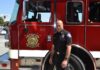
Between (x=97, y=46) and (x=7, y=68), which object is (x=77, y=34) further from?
(x=7, y=68)

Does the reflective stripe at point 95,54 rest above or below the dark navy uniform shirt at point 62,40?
below

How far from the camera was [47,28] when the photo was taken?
433 inches

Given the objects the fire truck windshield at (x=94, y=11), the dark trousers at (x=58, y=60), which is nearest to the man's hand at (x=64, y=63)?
the dark trousers at (x=58, y=60)

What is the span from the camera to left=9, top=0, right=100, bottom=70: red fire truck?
35.8 feet

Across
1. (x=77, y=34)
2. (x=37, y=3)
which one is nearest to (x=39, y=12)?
(x=37, y=3)

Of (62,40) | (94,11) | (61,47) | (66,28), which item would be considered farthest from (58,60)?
(94,11)

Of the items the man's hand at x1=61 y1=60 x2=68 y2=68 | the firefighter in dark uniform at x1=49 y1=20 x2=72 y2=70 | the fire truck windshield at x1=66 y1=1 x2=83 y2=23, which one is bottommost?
the man's hand at x1=61 y1=60 x2=68 y2=68

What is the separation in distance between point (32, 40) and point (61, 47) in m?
1.56

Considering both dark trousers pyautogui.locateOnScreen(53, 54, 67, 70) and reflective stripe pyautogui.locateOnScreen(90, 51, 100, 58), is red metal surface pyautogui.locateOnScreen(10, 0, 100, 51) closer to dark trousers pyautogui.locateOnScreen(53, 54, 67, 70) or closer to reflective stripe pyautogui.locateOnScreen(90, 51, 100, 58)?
reflective stripe pyautogui.locateOnScreen(90, 51, 100, 58)

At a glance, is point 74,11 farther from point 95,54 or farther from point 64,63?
point 64,63

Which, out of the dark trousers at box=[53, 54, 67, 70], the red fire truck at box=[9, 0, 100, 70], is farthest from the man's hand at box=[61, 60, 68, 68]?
the red fire truck at box=[9, 0, 100, 70]

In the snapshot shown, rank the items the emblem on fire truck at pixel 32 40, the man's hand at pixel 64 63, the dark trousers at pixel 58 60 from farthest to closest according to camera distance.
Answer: the emblem on fire truck at pixel 32 40 → the dark trousers at pixel 58 60 → the man's hand at pixel 64 63

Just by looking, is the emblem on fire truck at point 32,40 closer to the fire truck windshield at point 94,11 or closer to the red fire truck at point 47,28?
the red fire truck at point 47,28

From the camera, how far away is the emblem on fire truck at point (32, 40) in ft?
35.9
